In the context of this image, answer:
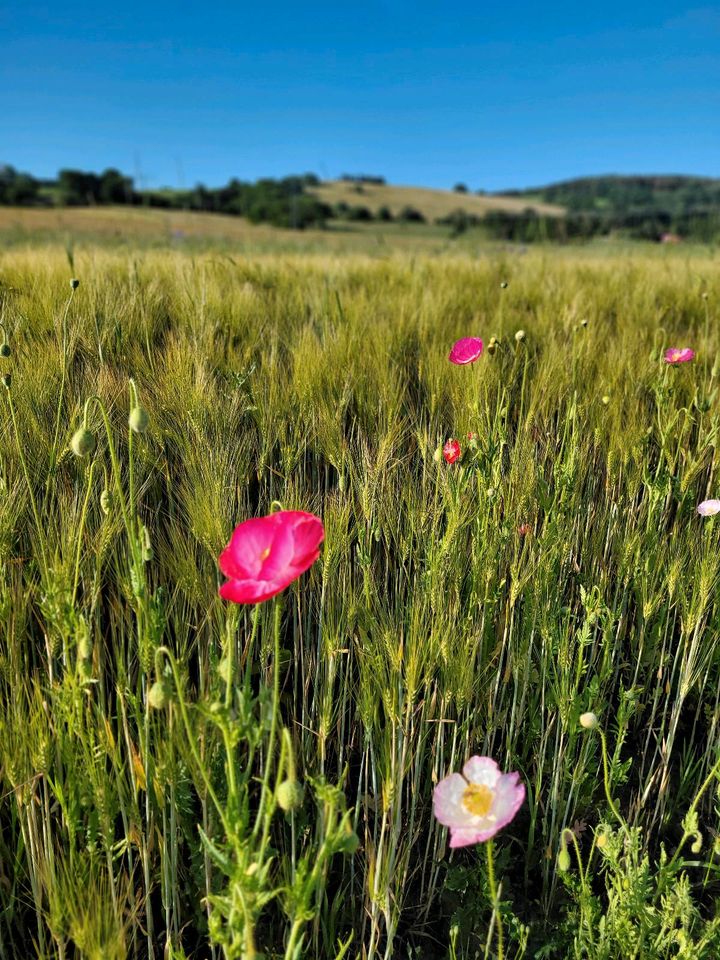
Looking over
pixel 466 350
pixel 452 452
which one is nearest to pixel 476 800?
pixel 452 452

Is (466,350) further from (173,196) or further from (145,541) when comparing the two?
(173,196)

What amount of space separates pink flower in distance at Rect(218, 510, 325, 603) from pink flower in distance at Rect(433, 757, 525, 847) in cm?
27

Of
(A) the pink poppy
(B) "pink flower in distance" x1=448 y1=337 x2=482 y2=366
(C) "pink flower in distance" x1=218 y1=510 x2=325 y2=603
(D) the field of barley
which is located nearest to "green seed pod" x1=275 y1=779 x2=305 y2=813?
(D) the field of barley

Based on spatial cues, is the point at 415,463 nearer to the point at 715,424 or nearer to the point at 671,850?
the point at 715,424

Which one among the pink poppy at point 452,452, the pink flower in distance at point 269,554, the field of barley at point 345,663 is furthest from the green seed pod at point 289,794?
the pink poppy at point 452,452

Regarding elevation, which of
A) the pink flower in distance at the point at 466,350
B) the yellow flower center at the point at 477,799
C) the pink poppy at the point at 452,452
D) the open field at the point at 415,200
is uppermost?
the open field at the point at 415,200

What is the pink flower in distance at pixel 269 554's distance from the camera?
0.68 meters

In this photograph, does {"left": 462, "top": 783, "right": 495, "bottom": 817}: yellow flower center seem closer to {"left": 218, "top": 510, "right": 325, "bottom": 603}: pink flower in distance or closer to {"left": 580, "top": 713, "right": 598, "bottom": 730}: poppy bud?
{"left": 580, "top": 713, "right": 598, "bottom": 730}: poppy bud

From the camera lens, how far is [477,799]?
0.74 metres

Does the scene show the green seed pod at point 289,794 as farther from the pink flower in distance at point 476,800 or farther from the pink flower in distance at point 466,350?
the pink flower in distance at point 466,350

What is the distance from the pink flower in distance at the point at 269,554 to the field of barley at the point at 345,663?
0.08ft

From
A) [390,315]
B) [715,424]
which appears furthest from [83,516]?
[390,315]

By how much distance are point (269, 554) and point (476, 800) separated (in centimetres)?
33

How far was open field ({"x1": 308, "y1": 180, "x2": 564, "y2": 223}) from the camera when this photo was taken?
29.5m
